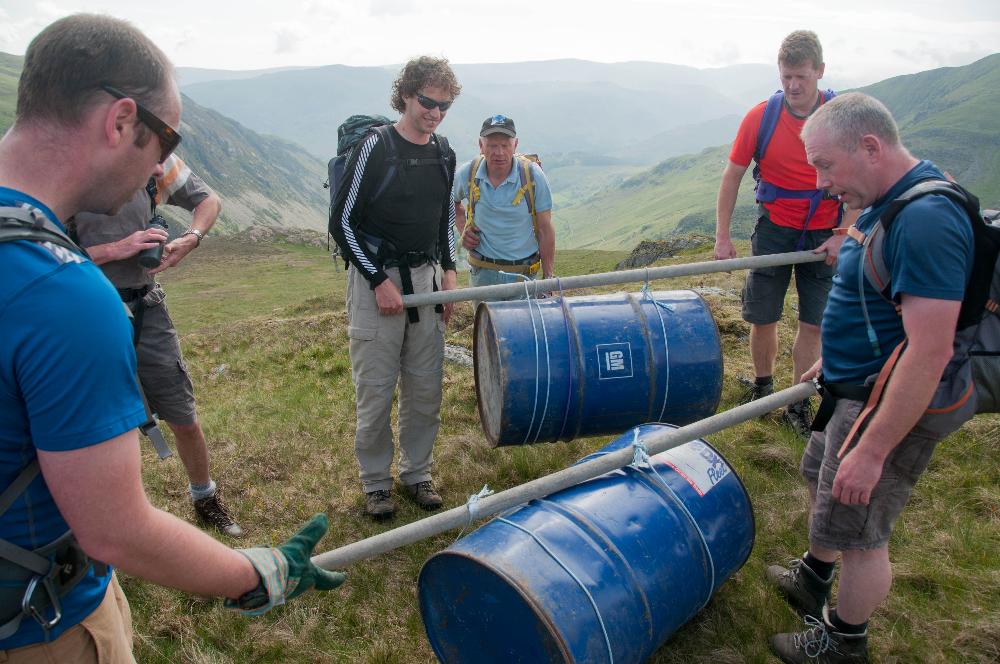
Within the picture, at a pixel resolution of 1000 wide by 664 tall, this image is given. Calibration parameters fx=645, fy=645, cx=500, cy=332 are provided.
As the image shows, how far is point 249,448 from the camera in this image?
22.2ft

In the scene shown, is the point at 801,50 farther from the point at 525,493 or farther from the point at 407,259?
the point at 525,493

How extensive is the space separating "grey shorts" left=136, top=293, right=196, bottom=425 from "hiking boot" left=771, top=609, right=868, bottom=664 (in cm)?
434

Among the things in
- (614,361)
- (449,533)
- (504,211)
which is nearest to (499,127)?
(504,211)

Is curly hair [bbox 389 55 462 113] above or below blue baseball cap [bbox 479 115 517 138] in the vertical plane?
above

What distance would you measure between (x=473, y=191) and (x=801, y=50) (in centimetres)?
337

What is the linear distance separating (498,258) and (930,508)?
453cm

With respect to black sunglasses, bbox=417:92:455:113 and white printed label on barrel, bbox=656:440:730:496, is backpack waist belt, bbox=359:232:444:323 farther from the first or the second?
white printed label on barrel, bbox=656:440:730:496

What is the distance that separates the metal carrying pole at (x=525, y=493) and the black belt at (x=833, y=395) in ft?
1.36

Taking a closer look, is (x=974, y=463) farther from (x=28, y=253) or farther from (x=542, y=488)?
(x=28, y=253)

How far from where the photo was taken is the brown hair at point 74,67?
167 cm

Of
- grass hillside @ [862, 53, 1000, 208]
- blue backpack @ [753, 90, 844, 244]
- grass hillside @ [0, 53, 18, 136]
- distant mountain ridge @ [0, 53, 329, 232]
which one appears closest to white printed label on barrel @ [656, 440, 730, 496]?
blue backpack @ [753, 90, 844, 244]

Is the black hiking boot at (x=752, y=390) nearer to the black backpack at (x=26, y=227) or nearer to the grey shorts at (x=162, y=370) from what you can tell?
the grey shorts at (x=162, y=370)

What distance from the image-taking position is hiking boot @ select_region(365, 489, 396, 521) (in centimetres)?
537

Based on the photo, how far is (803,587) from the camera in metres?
4.05
